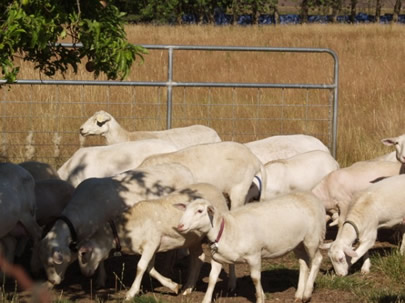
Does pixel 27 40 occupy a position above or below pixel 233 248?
above

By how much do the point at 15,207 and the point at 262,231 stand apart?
2.45m

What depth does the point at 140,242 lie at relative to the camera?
26.5 ft

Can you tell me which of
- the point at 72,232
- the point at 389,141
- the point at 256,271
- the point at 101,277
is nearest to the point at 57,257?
the point at 72,232

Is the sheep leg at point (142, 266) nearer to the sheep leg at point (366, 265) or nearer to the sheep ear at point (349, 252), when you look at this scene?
the sheep ear at point (349, 252)

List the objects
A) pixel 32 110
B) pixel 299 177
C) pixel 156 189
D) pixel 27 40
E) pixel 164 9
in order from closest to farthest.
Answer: pixel 27 40, pixel 156 189, pixel 299 177, pixel 32 110, pixel 164 9

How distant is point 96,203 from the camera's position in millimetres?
8578

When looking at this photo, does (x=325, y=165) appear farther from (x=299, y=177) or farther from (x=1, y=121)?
(x=1, y=121)

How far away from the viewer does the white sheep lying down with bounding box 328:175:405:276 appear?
348 inches

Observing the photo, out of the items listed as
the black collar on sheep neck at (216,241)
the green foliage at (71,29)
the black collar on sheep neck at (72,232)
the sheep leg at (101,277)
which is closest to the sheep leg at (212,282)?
the black collar on sheep neck at (216,241)

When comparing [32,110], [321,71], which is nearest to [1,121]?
[32,110]

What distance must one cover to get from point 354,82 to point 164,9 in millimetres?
29919

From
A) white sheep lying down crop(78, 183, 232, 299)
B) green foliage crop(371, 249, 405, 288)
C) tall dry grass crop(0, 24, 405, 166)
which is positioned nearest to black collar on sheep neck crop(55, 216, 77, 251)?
white sheep lying down crop(78, 183, 232, 299)

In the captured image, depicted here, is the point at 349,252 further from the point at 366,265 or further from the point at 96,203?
the point at 96,203

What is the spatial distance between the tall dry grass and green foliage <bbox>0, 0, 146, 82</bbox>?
6.26 meters
